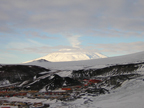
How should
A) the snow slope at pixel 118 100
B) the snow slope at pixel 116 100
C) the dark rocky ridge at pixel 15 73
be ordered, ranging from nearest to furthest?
the snow slope at pixel 118 100 → the snow slope at pixel 116 100 → the dark rocky ridge at pixel 15 73

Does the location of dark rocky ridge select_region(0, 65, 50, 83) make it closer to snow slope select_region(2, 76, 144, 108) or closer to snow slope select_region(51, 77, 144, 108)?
snow slope select_region(2, 76, 144, 108)

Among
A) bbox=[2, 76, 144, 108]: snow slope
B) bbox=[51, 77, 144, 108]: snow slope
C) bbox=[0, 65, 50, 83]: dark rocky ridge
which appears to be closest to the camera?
bbox=[51, 77, 144, 108]: snow slope

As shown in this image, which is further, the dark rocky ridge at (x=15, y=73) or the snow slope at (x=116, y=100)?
the dark rocky ridge at (x=15, y=73)

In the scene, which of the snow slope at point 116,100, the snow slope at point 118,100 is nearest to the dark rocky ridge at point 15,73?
the snow slope at point 116,100

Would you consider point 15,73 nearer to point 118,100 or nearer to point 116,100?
point 116,100

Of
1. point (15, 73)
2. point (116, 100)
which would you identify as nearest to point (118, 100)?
point (116, 100)

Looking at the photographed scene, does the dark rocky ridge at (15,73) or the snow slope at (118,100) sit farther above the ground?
the dark rocky ridge at (15,73)

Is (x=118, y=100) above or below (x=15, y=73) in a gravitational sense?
below

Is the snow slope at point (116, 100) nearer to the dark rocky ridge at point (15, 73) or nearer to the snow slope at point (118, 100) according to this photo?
the snow slope at point (118, 100)

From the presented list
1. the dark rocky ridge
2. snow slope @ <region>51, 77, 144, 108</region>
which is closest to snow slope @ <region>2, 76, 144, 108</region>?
snow slope @ <region>51, 77, 144, 108</region>

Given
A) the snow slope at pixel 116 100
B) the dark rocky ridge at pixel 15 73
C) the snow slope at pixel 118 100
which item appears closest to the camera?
the snow slope at pixel 118 100

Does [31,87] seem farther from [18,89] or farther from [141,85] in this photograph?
[141,85]

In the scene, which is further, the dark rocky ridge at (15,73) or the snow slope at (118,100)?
the dark rocky ridge at (15,73)
